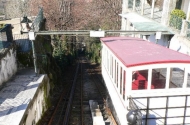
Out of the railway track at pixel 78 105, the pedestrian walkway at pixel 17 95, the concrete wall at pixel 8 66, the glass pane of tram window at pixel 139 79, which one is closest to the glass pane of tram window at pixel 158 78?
the glass pane of tram window at pixel 139 79

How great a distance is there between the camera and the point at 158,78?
22.3 ft

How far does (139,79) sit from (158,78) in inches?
22.4

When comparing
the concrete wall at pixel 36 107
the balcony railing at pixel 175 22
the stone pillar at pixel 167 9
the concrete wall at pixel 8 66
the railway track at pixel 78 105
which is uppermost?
the stone pillar at pixel 167 9

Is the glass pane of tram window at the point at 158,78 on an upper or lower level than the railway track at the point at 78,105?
upper

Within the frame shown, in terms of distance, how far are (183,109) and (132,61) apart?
7.17ft

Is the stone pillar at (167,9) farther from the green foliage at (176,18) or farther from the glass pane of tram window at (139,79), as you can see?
the glass pane of tram window at (139,79)

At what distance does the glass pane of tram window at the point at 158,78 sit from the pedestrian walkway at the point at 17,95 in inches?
179

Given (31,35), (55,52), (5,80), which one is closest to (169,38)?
(31,35)

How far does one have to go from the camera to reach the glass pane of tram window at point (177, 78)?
269 inches

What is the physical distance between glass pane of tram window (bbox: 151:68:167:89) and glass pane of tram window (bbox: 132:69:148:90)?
8.6 inches

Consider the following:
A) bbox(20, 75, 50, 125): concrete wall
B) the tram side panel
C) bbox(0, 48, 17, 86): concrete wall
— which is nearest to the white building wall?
the tram side panel

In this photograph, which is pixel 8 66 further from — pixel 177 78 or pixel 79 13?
pixel 79 13

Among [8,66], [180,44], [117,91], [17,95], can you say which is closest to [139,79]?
[117,91]

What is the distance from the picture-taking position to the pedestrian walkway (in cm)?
778
